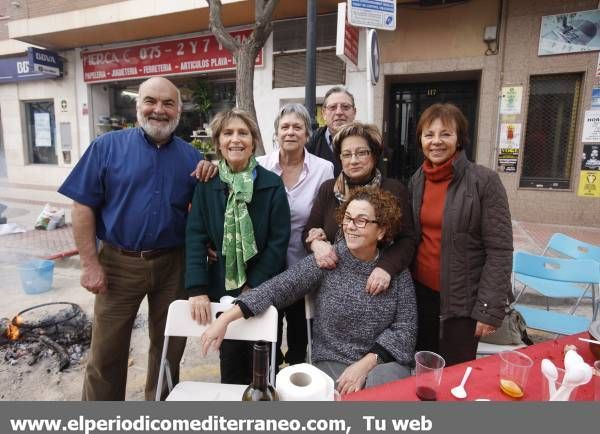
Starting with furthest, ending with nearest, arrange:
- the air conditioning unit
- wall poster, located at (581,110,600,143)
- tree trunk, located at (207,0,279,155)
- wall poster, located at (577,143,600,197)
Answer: the air conditioning unit, wall poster, located at (577,143,600,197), wall poster, located at (581,110,600,143), tree trunk, located at (207,0,279,155)

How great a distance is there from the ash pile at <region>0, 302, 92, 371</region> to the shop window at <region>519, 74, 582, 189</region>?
7.44m

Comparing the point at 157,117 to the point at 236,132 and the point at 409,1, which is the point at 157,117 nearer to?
the point at 236,132

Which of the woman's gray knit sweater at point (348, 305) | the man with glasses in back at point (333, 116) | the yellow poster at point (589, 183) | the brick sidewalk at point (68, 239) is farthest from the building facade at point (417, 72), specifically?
the woman's gray knit sweater at point (348, 305)

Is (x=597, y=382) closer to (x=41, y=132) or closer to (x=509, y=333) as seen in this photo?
(x=509, y=333)

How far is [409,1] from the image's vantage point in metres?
7.52

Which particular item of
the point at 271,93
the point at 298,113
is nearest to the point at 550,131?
the point at 271,93

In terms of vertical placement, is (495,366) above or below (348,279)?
below

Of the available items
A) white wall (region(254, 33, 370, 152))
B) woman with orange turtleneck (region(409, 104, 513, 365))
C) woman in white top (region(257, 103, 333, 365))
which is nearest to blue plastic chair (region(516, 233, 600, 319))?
woman with orange turtleneck (region(409, 104, 513, 365))

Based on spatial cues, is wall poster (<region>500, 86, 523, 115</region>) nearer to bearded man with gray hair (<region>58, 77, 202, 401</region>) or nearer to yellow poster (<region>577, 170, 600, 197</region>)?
yellow poster (<region>577, 170, 600, 197</region>)

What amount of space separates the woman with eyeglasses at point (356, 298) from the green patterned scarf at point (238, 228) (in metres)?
0.21

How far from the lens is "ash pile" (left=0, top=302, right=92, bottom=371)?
3.15 meters

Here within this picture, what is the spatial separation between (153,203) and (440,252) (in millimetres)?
1587

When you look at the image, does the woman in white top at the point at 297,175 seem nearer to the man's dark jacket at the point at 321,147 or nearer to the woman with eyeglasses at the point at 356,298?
the woman with eyeglasses at the point at 356,298

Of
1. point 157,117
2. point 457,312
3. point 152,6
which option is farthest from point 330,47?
point 457,312
